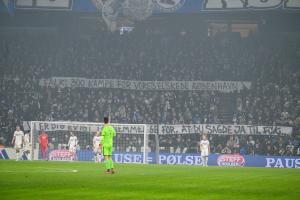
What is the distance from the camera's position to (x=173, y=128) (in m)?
46.8

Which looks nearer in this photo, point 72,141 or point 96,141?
point 96,141

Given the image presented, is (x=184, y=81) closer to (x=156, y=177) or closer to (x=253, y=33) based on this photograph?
(x=253, y=33)

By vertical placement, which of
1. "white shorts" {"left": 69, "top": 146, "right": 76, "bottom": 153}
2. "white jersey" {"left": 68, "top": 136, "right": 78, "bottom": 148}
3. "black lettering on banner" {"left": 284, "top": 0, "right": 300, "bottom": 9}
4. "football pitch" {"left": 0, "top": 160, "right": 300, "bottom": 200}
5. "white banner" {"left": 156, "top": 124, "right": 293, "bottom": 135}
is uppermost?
"black lettering on banner" {"left": 284, "top": 0, "right": 300, "bottom": 9}

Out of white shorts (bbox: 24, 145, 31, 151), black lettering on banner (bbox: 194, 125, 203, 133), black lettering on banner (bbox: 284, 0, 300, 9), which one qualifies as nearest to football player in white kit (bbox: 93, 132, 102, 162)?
white shorts (bbox: 24, 145, 31, 151)

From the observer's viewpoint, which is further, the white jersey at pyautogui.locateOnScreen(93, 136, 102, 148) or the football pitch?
the white jersey at pyautogui.locateOnScreen(93, 136, 102, 148)

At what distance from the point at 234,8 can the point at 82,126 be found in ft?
48.9

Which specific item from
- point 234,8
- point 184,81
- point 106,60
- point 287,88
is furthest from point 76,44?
point 287,88

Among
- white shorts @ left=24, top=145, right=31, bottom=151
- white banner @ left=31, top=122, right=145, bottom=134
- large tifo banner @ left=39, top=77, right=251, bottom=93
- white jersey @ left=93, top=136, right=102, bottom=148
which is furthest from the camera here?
large tifo banner @ left=39, top=77, right=251, bottom=93

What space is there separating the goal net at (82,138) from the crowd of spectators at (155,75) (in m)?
3.03

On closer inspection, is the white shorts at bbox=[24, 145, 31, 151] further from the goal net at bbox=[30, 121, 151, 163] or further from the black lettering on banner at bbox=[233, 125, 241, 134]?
the black lettering on banner at bbox=[233, 125, 241, 134]

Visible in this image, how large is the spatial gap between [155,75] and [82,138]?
11753 mm

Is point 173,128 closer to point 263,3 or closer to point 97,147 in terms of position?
point 97,147

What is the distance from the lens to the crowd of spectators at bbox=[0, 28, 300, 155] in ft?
165

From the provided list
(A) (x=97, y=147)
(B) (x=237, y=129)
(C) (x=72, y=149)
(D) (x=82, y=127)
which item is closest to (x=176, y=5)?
(B) (x=237, y=129)
